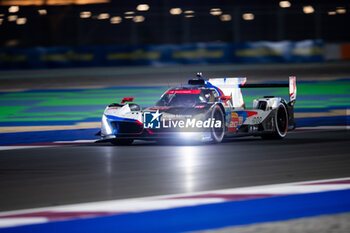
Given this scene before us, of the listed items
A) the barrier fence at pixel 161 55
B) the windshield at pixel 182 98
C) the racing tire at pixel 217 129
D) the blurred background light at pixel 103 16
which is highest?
the blurred background light at pixel 103 16

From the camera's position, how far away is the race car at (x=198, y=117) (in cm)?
1036

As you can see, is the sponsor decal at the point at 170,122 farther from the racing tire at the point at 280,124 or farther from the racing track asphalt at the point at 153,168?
the racing tire at the point at 280,124

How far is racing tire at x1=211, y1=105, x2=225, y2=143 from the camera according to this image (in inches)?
416

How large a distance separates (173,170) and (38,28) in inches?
1493

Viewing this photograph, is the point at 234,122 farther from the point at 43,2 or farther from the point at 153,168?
the point at 43,2

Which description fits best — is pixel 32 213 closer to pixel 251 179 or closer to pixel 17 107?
pixel 251 179

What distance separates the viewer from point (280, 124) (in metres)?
11.9

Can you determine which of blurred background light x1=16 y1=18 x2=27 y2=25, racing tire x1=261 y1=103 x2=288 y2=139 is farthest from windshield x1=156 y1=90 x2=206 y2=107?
blurred background light x1=16 y1=18 x2=27 y2=25

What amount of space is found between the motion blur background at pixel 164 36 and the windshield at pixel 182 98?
82.6 feet

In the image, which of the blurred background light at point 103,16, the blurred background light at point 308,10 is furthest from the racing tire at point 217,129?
the blurred background light at point 103,16

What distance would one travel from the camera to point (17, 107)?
1998 centimetres

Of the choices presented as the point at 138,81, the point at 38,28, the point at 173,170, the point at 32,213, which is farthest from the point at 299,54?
the point at 32,213

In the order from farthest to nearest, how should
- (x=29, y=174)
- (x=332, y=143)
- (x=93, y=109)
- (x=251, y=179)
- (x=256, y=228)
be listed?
(x=93, y=109), (x=332, y=143), (x=29, y=174), (x=251, y=179), (x=256, y=228)

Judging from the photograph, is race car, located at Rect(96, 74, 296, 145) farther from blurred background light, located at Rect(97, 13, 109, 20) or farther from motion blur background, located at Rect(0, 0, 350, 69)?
blurred background light, located at Rect(97, 13, 109, 20)
